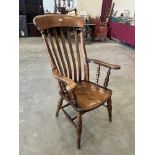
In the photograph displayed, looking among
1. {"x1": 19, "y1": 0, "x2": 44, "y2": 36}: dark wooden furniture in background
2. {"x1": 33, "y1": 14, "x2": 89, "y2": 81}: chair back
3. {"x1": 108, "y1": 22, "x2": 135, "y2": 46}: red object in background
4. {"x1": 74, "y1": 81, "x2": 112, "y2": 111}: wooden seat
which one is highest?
{"x1": 19, "y1": 0, "x2": 44, "y2": 36}: dark wooden furniture in background

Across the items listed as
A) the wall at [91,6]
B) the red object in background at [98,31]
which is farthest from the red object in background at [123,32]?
the wall at [91,6]

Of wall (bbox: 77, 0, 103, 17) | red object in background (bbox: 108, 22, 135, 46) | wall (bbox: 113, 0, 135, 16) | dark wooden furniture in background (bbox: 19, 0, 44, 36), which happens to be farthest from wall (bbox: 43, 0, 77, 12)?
red object in background (bbox: 108, 22, 135, 46)

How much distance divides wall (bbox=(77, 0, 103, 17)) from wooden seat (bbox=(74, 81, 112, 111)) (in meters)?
6.60

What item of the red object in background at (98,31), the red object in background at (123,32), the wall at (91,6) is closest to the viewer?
the red object in background at (123,32)

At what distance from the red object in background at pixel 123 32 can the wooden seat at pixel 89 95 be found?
11.5 feet

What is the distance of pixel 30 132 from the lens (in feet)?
5.65

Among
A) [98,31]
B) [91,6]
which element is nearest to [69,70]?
[98,31]

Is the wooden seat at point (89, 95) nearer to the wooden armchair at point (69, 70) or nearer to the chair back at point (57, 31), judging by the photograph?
the wooden armchair at point (69, 70)

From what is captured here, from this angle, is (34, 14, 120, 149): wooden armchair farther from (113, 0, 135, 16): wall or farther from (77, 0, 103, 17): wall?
(77, 0, 103, 17): wall

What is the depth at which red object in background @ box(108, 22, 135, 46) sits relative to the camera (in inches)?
191

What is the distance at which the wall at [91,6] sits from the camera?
7613mm

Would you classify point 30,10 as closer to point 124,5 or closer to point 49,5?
point 49,5

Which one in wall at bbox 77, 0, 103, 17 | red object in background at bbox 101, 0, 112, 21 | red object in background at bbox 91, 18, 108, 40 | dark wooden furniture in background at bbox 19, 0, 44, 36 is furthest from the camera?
wall at bbox 77, 0, 103, 17
